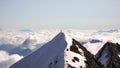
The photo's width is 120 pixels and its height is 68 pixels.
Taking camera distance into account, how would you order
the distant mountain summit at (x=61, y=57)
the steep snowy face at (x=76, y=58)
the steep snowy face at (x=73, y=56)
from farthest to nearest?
the distant mountain summit at (x=61, y=57)
the steep snowy face at (x=76, y=58)
the steep snowy face at (x=73, y=56)

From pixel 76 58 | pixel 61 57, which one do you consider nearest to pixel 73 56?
pixel 76 58

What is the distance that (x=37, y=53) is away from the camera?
13312 centimetres

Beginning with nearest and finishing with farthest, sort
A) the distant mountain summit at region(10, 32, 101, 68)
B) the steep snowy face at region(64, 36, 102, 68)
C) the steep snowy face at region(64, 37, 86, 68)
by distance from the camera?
the steep snowy face at region(64, 37, 86, 68), the steep snowy face at region(64, 36, 102, 68), the distant mountain summit at region(10, 32, 101, 68)

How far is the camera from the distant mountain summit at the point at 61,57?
105 metres

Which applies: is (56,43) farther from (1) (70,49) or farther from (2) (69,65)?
(2) (69,65)

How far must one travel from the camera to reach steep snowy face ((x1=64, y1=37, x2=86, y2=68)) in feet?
335

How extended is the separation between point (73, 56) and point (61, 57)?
503 cm

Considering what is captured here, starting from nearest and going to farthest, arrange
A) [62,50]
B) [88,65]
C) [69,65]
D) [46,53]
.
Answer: [69,65], [88,65], [62,50], [46,53]

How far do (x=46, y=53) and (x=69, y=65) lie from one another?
2840cm

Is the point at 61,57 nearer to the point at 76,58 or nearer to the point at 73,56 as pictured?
the point at 73,56

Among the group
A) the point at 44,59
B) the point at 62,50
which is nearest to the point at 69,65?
the point at 62,50

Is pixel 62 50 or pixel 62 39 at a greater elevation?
pixel 62 39

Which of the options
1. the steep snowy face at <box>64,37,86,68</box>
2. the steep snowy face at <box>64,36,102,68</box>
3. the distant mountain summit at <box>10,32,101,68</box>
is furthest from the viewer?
the distant mountain summit at <box>10,32,101,68</box>

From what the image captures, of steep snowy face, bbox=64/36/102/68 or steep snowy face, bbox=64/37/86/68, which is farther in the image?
steep snowy face, bbox=64/36/102/68
